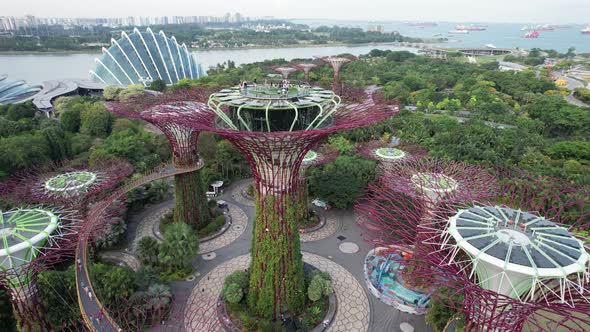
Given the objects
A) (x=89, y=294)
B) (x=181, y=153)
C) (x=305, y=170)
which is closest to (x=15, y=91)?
(x=181, y=153)

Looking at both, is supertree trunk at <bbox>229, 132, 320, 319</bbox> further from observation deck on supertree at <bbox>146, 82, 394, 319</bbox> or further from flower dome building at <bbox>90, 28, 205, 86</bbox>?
flower dome building at <bbox>90, 28, 205, 86</bbox>

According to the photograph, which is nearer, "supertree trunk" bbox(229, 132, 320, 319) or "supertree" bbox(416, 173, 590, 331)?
"supertree" bbox(416, 173, 590, 331)

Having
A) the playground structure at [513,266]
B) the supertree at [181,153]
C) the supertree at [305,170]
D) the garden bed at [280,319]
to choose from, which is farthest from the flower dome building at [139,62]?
the playground structure at [513,266]

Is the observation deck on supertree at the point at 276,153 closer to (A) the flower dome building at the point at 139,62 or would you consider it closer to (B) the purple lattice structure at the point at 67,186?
(B) the purple lattice structure at the point at 67,186

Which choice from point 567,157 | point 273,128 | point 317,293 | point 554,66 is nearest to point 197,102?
point 273,128

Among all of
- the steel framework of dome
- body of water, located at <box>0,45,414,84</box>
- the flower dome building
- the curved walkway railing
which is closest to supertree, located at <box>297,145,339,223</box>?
A: the curved walkway railing

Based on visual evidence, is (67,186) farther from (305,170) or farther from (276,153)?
(305,170)
